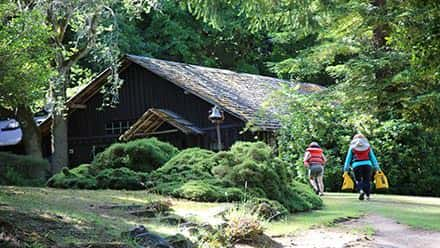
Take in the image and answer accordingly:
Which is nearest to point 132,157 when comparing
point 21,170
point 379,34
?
point 21,170

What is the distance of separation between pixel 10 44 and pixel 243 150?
227 inches

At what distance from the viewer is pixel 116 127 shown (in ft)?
97.3

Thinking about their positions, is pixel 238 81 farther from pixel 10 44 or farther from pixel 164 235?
pixel 164 235

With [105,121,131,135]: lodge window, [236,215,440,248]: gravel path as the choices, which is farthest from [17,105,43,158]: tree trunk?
[236,215,440,248]: gravel path

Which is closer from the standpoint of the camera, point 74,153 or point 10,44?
point 10,44

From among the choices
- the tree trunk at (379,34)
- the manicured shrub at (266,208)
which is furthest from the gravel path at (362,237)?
the tree trunk at (379,34)

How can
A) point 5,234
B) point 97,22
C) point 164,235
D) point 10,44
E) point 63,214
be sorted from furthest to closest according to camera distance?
point 97,22 < point 10,44 < point 63,214 < point 164,235 < point 5,234

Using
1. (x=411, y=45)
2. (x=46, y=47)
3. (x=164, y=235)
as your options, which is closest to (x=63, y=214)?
(x=164, y=235)

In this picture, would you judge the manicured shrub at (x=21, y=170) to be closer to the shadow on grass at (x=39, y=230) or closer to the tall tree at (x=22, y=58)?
the tall tree at (x=22, y=58)

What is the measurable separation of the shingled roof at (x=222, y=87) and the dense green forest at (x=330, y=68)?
1.62 m

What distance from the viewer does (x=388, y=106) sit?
20344mm

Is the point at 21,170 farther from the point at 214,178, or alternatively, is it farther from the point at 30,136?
the point at 214,178

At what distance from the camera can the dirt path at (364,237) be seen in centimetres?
826

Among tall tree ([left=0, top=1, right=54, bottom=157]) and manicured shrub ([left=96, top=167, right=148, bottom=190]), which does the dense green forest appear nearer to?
tall tree ([left=0, top=1, right=54, bottom=157])
